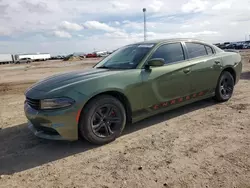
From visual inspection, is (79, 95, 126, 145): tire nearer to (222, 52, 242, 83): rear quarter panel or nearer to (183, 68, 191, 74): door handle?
(183, 68, 191, 74): door handle

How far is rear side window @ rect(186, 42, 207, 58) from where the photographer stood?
527 cm

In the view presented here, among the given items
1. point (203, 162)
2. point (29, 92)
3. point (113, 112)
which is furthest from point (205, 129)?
point (29, 92)

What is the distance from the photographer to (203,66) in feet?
17.4

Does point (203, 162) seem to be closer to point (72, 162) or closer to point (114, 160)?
point (114, 160)

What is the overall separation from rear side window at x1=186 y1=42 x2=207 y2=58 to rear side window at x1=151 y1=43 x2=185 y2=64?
260 mm

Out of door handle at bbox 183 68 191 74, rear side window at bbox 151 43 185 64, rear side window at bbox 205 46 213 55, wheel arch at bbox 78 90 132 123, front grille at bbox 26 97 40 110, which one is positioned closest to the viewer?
front grille at bbox 26 97 40 110

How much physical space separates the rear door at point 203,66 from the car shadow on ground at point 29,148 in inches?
41.1

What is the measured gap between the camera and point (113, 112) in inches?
159

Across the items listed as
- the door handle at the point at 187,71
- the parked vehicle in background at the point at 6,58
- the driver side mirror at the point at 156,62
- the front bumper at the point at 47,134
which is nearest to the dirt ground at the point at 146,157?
the front bumper at the point at 47,134

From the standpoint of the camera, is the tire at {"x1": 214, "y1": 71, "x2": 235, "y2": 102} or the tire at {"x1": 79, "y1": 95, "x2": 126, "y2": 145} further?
the tire at {"x1": 214, "y1": 71, "x2": 235, "y2": 102}

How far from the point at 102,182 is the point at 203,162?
1.32m

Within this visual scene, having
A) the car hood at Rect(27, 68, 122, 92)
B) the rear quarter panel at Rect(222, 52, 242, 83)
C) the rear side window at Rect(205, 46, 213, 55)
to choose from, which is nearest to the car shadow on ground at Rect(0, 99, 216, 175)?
the car hood at Rect(27, 68, 122, 92)

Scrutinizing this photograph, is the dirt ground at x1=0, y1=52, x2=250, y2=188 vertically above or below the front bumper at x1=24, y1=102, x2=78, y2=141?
below

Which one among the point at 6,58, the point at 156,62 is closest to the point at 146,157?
the point at 156,62
